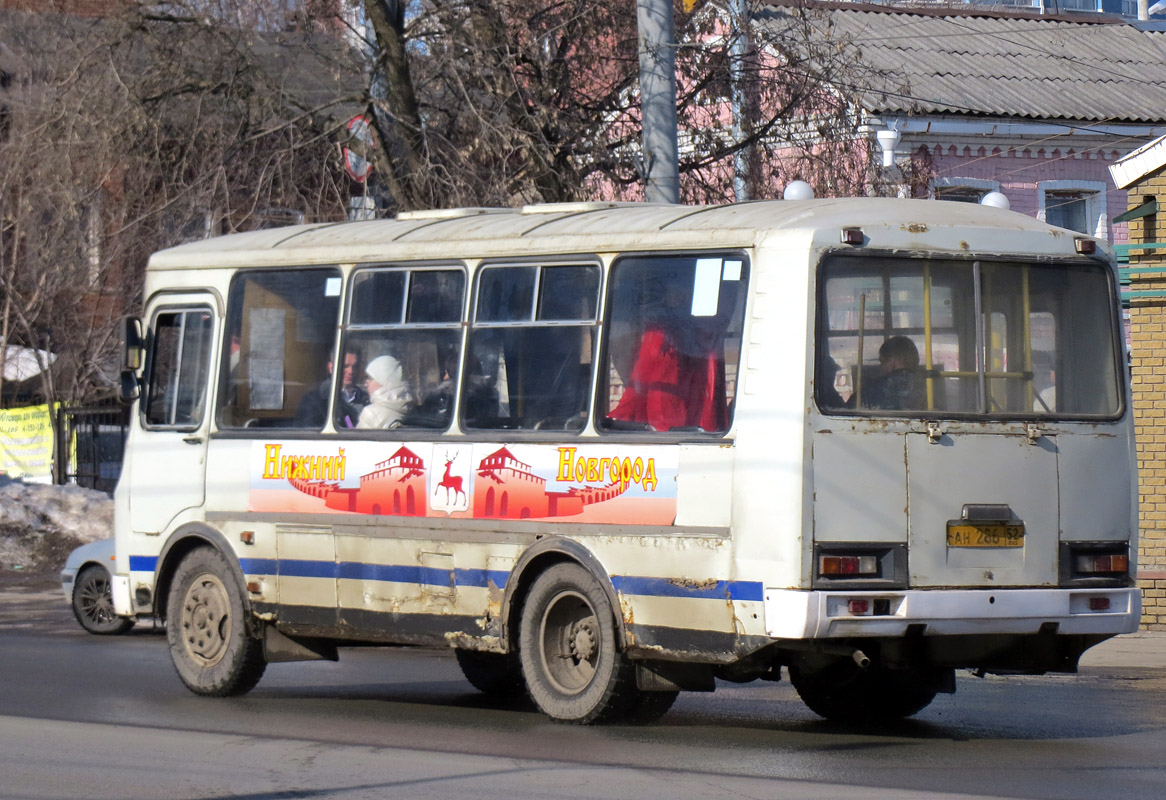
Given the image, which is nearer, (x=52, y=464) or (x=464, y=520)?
(x=464, y=520)

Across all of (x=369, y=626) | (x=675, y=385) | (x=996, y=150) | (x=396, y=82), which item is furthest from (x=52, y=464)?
(x=675, y=385)

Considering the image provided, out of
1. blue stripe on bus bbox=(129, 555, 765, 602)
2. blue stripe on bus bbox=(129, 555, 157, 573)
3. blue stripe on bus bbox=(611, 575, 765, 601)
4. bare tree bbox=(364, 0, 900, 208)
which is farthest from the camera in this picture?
bare tree bbox=(364, 0, 900, 208)

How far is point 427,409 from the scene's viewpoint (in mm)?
10781

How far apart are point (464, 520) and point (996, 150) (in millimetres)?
17159

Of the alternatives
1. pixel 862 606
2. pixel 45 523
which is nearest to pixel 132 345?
pixel 862 606

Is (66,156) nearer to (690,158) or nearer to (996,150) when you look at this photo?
(690,158)

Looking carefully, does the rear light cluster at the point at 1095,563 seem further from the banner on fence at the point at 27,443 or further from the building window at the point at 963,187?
the banner on fence at the point at 27,443

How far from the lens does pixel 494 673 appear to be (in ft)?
39.1

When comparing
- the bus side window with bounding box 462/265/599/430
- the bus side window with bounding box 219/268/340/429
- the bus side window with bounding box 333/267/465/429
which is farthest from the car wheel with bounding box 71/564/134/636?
the bus side window with bounding box 462/265/599/430

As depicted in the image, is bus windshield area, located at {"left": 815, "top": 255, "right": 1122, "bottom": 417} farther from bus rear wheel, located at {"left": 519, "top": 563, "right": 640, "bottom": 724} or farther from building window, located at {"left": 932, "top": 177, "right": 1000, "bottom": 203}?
building window, located at {"left": 932, "top": 177, "right": 1000, "bottom": 203}

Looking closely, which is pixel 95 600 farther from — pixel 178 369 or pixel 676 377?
pixel 676 377

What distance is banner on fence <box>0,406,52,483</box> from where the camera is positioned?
28.5 metres

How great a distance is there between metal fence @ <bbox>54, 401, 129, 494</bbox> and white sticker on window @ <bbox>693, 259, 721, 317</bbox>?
1936 cm

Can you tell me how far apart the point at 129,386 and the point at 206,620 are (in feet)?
5.63
